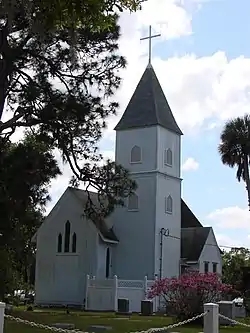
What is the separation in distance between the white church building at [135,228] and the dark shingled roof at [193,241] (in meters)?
0.09

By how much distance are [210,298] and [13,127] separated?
398 inches

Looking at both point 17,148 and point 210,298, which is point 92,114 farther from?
point 210,298

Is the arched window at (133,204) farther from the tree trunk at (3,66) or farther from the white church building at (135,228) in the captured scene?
the tree trunk at (3,66)

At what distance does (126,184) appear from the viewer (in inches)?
999

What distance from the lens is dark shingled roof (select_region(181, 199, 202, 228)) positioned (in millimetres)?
58550

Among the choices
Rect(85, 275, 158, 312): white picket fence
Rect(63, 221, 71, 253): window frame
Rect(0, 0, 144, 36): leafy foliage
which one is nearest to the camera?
Rect(0, 0, 144, 36): leafy foliage

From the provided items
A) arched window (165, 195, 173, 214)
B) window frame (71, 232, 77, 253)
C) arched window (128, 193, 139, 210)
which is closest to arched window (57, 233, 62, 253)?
window frame (71, 232, 77, 253)

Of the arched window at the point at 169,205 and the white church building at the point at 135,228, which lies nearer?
the white church building at the point at 135,228

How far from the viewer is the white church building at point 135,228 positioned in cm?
4719

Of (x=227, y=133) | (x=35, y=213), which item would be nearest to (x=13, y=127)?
(x=35, y=213)

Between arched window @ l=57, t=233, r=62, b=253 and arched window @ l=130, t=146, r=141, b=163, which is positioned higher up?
arched window @ l=130, t=146, r=141, b=163

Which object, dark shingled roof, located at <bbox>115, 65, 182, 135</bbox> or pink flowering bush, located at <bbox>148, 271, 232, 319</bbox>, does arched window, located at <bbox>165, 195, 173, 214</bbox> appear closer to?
dark shingled roof, located at <bbox>115, 65, 182, 135</bbox>

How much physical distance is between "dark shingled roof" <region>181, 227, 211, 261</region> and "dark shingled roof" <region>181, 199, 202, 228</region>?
371 cm

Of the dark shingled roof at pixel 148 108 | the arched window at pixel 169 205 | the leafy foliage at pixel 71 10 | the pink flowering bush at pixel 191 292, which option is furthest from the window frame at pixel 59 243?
the leafy foliage at pixel 71 10
